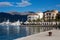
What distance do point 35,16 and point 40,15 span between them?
14.6ft

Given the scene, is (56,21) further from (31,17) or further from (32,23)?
(31,17)

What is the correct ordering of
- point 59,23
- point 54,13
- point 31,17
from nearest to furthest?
point 59,23, point 54,13, point 31,17

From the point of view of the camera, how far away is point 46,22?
411ft

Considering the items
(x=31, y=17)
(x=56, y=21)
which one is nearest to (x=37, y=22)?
(x=56, y=21)

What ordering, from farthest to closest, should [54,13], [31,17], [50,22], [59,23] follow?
[31,17]
[54,13]
[50,22]
[59,23]

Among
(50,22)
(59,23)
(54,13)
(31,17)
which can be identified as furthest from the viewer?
(31,17)

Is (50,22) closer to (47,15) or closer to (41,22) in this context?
(41,22)

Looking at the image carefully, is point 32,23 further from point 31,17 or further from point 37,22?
point 31,17

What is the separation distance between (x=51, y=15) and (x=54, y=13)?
101 inches

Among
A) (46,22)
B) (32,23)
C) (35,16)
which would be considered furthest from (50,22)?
(35,16)

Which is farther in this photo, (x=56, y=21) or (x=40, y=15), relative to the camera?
(x=40, y=15)

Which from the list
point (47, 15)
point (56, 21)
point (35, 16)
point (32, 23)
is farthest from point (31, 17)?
point (56, 21)

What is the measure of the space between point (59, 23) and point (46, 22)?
12662 mm

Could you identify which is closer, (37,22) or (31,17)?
(37,22)
